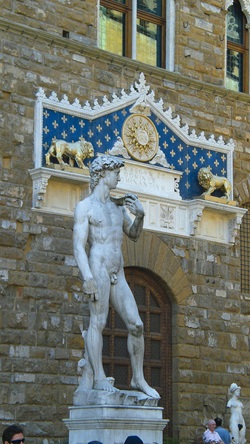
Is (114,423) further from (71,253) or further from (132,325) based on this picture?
(71,253)

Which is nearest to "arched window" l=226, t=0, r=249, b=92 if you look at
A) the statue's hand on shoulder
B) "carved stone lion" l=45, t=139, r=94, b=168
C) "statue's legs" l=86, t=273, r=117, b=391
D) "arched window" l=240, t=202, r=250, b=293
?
"arched window" l=240, t=202, r=250, b=293

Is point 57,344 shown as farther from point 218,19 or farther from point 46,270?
point 218,19

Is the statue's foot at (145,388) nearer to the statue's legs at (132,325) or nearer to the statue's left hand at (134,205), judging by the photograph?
the statue's legs at (132,325)

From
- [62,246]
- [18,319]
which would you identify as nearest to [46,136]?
[62,246]

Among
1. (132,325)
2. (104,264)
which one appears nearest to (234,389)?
(132,325)

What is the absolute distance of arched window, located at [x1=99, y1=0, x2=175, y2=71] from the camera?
66.0ft

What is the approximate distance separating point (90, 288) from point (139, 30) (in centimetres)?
836

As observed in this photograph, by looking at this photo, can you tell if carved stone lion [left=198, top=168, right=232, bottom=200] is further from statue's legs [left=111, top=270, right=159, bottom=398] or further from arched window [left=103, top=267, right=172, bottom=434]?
statue's legs [left=111, top=270, right=159, bottom=398]

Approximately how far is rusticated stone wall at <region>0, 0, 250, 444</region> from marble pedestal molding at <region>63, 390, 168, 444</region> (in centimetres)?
398

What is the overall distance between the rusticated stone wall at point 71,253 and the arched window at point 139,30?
0.23 meters

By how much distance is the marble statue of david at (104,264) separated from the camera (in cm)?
1356

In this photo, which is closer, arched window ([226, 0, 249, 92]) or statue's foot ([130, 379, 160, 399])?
statue's foot ([130, 379, 160, 399])

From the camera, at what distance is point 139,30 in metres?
20.6

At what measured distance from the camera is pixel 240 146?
71.4 ft
